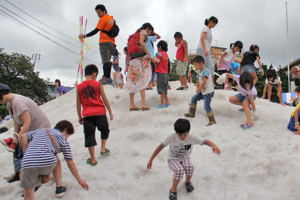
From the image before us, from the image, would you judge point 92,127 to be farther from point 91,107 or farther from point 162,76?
point 162,76

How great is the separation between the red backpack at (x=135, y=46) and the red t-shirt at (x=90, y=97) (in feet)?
7.06

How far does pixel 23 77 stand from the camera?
29.7 metres

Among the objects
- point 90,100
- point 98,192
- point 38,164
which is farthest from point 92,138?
point 38,164

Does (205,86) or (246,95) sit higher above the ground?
(205,86)

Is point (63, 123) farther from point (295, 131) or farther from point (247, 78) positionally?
point (295, 131)

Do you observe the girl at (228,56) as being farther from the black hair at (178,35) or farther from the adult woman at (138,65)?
the adult woman at (138,65)

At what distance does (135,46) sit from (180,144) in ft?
11.1

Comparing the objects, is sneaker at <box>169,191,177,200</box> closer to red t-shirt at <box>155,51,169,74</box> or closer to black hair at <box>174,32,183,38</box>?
red t-shirt at <box>155,51,169,74</box>

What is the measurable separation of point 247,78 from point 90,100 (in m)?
3.30

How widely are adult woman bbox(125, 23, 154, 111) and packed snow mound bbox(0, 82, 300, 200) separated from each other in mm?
741

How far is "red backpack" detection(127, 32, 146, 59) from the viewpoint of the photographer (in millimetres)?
5789

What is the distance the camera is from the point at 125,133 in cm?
530

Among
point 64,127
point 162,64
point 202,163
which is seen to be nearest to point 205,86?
point 162,64

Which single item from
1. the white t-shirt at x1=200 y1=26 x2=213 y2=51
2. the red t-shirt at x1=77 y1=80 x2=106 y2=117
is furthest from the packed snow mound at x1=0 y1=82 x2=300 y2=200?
the white t-shirt at x1=200 y1=26 x2=213 y2=51
